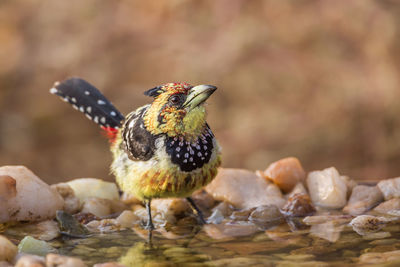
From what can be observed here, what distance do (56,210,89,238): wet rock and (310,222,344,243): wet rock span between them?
1068mm

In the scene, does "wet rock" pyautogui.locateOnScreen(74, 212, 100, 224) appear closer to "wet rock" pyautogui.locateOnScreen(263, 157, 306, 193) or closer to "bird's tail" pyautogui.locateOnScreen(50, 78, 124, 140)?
"bird's tail" pyautogui.locateOnScreen(50, 78, 124, 140)

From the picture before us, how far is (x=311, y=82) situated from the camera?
881 cm

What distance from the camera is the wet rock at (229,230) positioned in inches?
107

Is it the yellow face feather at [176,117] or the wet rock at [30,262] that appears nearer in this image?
the wet rock at [30,262]

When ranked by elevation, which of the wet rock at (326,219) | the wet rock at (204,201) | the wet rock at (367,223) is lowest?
the wet rock at (367,223)

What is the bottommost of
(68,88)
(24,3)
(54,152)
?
(68,88)

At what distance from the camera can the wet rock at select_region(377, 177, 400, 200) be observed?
311cm

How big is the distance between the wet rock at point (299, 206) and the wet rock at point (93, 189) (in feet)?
3.40

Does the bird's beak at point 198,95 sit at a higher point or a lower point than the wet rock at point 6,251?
higher

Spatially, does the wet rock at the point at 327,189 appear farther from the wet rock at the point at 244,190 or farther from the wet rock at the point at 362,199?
the wet rock at the point at 244,190

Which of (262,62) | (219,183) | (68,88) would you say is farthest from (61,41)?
(219,183)

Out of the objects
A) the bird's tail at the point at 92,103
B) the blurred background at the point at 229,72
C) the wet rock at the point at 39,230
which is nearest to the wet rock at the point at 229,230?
the wet rock at the point at 39,230

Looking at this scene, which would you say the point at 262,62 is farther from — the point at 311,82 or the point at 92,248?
the point at 92,248

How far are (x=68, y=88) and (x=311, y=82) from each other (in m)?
5.64
